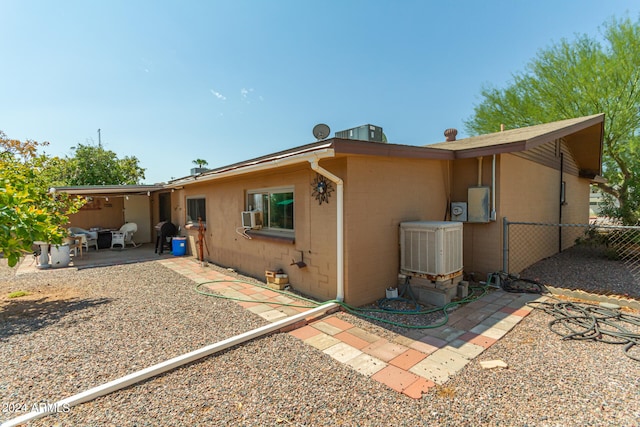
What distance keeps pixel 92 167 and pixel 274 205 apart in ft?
61.9

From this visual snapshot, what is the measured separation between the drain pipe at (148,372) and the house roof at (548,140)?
13.9ft

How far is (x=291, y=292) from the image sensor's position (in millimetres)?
5410

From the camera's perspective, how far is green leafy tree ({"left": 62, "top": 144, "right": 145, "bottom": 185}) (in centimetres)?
1842

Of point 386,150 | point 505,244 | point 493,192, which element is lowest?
point 505,244

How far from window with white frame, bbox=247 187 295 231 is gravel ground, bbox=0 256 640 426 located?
7.12 ft

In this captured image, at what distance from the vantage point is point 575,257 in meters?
8.23

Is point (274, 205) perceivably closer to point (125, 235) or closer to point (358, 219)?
point (358, 219)

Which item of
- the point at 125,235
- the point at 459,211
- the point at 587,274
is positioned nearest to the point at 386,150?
the point at 459,211

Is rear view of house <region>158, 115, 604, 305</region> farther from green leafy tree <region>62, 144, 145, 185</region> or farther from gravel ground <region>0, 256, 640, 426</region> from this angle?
green leafy tree <region>62, 144, 145, 185</region>

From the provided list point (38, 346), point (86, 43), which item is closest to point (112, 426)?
point (38, 346)

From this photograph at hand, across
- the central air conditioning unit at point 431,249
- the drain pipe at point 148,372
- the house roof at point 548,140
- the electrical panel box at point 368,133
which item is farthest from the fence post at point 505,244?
the drain pipe at point 148,372

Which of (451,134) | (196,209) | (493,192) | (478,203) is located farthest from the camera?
(196,209)

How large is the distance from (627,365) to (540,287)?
8.89 ft

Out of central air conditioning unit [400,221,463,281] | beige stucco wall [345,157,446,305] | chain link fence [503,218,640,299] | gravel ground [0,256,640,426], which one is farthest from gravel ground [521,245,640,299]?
beige stucco wall [345,157,446,305]
